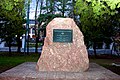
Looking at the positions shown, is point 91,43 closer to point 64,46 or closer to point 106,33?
point 106,33

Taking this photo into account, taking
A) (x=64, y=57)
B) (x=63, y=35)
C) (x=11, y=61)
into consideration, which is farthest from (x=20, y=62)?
(x=64, y=57)

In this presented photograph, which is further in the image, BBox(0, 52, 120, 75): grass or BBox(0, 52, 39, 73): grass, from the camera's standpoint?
BBox(0, 52, 39, 73): grass

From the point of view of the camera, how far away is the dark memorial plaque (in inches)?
462

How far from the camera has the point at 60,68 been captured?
11375 millimetres

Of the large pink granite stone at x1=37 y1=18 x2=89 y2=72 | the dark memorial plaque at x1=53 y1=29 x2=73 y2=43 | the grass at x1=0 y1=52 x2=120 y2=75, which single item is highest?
the dark memorial plaque at x1=53 y1=29 x2=73 y2=43

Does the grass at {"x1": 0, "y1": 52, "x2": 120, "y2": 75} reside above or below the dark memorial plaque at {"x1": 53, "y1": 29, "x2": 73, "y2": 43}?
below

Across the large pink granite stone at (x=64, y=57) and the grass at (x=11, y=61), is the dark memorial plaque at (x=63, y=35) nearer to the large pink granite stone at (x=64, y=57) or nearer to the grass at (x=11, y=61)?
the large pink granite stone at (x=64, y=57)

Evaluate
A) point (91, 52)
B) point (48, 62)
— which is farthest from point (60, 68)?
point (91, 52)

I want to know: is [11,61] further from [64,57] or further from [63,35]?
[64,57]

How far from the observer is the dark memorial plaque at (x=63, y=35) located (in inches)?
462

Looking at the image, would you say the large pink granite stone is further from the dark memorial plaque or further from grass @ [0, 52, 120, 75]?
grass @ [0, 52, 120, 75]

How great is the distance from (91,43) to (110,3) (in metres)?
17.6

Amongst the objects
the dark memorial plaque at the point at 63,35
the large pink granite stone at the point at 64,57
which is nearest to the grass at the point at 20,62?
the large pink granite stone at the point at 64,57

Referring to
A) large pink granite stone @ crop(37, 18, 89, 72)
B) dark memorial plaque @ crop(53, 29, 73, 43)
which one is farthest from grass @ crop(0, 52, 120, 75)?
dark memorial plaque @ crop(53, 29, 73, 43)
